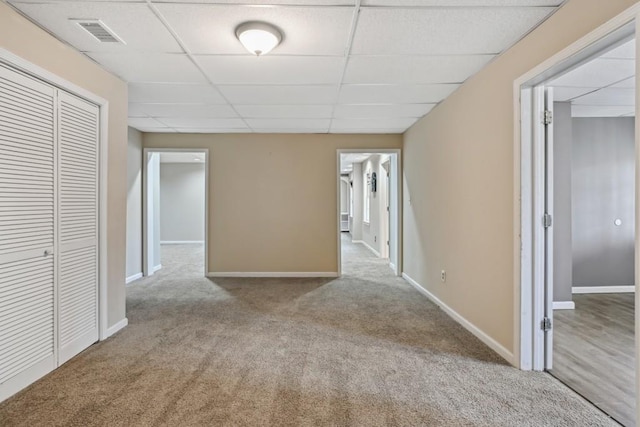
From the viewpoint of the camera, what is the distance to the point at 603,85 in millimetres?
3281

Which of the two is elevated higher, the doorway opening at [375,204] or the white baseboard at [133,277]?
the doorway opening at [375,204]

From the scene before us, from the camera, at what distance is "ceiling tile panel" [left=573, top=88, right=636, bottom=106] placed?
3451 millimetres

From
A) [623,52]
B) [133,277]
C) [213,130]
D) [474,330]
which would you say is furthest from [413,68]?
[133,277]

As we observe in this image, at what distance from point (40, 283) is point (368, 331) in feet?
8.27

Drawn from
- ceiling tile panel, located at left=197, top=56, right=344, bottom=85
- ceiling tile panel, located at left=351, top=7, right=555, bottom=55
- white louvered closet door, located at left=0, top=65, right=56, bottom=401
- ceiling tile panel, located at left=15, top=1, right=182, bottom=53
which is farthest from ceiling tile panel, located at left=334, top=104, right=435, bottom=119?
white louvered closet door, located at left=0, top=65, right=56, bottom=401

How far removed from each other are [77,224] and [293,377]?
1985 millimetres

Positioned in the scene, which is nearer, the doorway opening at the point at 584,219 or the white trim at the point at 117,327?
the doorway opening at the point at 584,219

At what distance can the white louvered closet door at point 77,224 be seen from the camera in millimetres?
2504

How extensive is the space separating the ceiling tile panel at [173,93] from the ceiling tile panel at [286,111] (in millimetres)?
404

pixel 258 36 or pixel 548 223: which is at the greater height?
pixel 258 36

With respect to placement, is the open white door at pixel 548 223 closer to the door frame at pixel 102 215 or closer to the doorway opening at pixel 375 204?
the doorway opening at pixel 375 204

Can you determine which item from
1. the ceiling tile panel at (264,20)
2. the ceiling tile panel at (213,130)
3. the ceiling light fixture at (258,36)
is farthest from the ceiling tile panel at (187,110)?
the ceiling light fixture at (258,36)

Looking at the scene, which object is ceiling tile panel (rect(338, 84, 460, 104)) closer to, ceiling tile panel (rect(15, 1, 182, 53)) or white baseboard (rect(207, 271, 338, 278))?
ceiling tile panel (rect(15, 1, 182, 53))

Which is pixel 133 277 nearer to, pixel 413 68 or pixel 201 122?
pixel 201 122
